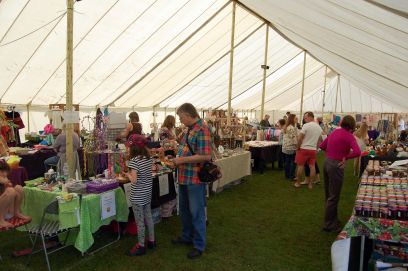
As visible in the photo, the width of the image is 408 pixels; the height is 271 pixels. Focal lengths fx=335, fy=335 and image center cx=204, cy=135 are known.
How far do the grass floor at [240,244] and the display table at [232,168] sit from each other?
34 cm

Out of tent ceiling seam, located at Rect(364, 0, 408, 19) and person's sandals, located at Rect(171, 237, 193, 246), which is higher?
tent ceiling seam, located at Rect(364, 0, 408, 19)

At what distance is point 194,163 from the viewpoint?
3.17 meters

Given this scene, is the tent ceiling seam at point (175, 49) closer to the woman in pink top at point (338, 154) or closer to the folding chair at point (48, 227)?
the woman in pink top at point (338, 154)

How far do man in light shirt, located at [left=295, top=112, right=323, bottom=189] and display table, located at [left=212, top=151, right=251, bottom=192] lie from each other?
1.02 meters

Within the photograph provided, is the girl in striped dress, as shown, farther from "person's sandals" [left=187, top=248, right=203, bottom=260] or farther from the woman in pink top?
the woman in pink top

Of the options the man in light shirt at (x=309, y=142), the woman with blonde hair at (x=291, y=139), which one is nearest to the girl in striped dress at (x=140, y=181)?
the man in light shirt at (x=309, y=142)

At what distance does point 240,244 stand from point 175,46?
6298mm

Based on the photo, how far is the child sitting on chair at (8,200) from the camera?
9.98 ft

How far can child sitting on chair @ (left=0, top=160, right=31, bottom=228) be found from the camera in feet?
9.98

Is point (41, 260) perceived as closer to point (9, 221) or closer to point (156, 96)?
point (9, 221)

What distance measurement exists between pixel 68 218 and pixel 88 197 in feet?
0.82

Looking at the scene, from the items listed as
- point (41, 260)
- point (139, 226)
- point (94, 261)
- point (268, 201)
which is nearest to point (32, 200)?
point (41, 260)

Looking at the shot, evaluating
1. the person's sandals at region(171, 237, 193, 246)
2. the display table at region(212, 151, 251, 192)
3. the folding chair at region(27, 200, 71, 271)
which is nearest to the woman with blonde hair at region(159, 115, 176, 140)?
the display table at region(212, 151, 251, 192)

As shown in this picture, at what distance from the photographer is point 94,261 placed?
10.5ft
